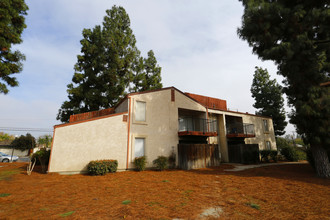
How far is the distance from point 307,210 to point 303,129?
305 inches

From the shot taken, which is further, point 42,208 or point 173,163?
point 173,163

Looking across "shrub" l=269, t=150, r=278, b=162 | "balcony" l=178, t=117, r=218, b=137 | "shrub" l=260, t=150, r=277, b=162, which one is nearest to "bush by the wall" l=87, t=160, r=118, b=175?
"balcony" l=178, t=117, r=218, b=137

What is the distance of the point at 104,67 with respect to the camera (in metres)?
23.0

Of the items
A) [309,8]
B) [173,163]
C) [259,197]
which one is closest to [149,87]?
[173,163]

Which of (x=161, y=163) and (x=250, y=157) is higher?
(x=250, y=157)

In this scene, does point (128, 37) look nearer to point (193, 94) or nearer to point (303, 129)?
point (193, 94)

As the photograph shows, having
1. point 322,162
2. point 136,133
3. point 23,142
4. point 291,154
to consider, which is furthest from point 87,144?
point 23,142

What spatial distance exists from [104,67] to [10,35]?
9940 mm

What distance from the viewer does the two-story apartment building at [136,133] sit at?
37.5ft

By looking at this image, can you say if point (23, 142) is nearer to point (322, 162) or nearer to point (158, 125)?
point (158, 125)

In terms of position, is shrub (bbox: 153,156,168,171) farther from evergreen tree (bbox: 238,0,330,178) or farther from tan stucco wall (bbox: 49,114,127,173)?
evergreen tree (bbox: 238,0,330,178)

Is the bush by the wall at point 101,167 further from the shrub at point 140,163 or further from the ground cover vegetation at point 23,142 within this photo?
the ground cover vegetation at point 23,142

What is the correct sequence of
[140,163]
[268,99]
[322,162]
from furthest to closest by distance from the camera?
[268,99] → [140,163] → [322,162]

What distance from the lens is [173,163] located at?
584 inches
